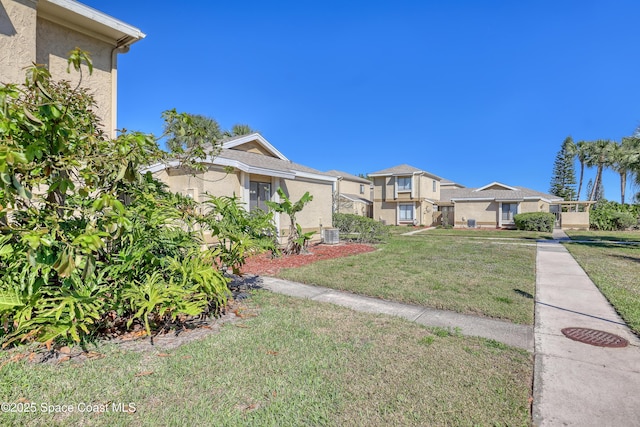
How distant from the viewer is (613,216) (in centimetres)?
3012

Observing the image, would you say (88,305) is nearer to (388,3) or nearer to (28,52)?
(28,52)

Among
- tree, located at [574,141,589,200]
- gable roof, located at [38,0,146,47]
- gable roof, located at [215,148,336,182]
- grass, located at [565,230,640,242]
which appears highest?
tree, located at [574,141,589,200]

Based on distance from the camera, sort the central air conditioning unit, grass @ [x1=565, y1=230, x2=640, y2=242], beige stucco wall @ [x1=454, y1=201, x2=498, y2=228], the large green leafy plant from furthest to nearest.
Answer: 1. beige stucco wall @ [x1=454, y1=201, x2=498, y2=228]
2. grass @ [x1=565, y1=230, x2=640, y2=242]
3. the central air conditioning unit
4. the large green leafy plant

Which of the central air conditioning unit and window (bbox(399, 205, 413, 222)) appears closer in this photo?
the central air conditioning unit

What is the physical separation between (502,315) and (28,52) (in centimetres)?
1028

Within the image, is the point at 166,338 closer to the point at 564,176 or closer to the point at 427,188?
the point at 427,188

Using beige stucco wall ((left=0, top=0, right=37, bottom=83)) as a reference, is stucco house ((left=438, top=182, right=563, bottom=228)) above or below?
below

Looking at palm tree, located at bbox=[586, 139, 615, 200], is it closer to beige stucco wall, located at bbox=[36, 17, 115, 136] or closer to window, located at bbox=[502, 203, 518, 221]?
window, located at bbox=[502, 203, 518, 221]

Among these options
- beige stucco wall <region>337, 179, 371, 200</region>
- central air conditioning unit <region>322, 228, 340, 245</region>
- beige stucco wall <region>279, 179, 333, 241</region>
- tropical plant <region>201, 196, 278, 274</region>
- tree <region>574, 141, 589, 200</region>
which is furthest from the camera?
tree <region>574, 141, 589, 200</region>

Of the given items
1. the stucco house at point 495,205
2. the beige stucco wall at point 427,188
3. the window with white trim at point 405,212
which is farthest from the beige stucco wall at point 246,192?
the stucco house at point 495,205

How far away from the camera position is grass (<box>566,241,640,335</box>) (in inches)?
233

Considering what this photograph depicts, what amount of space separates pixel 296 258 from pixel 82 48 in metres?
8.52

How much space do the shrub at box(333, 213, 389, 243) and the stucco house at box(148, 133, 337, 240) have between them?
36.8 inches

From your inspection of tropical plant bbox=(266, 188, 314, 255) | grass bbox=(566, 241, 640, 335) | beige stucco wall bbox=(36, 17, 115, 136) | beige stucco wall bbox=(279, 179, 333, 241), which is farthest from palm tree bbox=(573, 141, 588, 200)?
beige stucco wall bbox=(36, 17, 115, 136)
